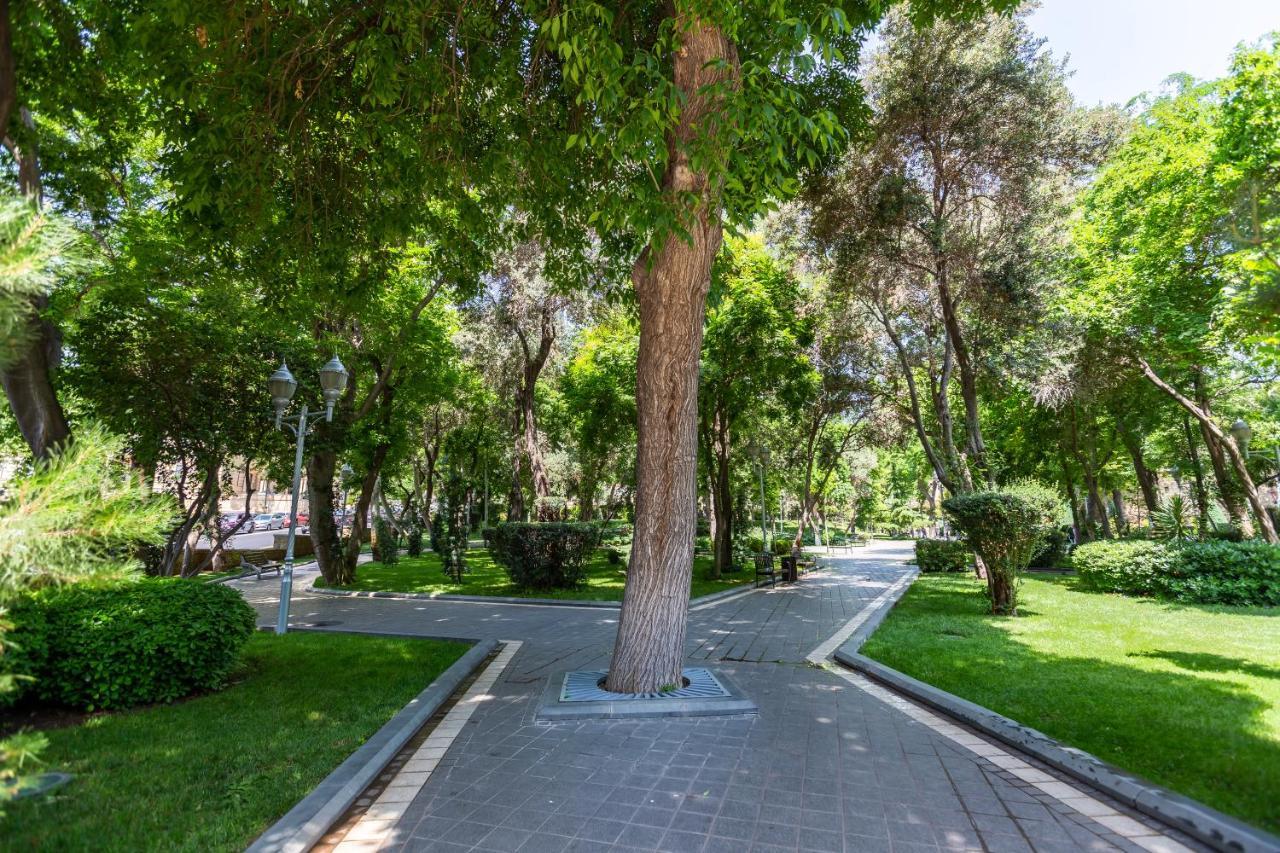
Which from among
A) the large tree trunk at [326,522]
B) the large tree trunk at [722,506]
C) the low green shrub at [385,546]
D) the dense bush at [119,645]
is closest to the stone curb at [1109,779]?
the dense bush at [119,645]

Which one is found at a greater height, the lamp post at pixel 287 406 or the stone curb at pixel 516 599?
the lamp post at pixel 287 406

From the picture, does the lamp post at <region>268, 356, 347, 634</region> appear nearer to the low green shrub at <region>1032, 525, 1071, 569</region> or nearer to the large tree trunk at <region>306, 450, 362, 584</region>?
the large tree trunk at <region>306, 450, 362, 584</region>

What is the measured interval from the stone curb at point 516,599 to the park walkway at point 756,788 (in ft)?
19.3

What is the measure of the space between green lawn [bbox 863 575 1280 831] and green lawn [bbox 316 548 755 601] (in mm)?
5564

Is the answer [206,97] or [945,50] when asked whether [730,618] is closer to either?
[206,97]

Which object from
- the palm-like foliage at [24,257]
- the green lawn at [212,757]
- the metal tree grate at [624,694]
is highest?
the palm-like foliage at [24,257]

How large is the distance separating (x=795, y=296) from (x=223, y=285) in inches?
500

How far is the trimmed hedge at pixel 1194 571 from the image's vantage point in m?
11.4

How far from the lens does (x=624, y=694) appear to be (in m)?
5.43

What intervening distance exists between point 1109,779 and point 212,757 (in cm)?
582

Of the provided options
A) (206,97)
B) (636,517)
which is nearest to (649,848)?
(636,517)

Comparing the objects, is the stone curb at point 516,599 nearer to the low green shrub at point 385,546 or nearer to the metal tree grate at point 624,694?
the metal tree grate at point 624,694

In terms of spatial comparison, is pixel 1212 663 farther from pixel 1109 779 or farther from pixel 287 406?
pixel 287 406

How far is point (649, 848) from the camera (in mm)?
3092
